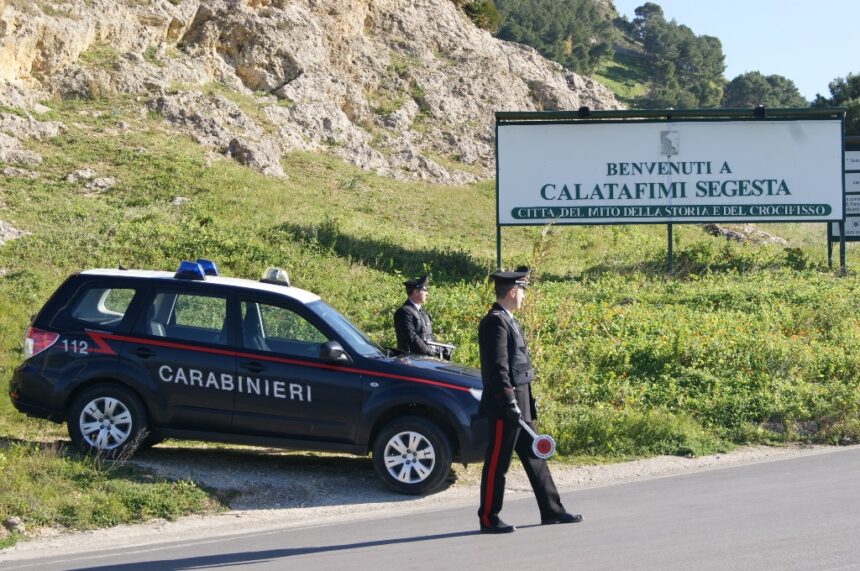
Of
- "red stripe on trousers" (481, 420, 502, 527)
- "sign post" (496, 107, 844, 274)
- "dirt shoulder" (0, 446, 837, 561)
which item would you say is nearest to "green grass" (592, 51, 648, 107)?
"sign post" (496, 107, 844, 274)

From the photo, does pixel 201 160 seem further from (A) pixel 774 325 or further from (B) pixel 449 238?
(A) pixel 774 325

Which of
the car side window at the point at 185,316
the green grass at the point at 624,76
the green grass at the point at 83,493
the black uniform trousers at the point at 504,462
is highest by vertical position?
the green grass at the point at 624,76

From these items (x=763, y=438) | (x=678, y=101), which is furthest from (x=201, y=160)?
(x=678, y=101)

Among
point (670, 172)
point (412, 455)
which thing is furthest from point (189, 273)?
point (670, 172)

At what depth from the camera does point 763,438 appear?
11453 millimetres

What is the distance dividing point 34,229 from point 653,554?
14.1 metres

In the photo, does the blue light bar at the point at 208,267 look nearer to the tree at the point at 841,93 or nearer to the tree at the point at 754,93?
the tree at the point at 841,93

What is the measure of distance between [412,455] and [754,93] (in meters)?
106

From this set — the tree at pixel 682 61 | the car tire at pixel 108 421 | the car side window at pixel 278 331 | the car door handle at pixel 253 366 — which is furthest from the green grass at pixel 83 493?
the tree at pixel 682 61

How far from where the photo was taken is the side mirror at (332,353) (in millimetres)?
9109

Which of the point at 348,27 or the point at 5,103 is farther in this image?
the point at 348,27

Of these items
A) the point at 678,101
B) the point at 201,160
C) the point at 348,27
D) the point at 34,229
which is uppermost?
the point at 678,101

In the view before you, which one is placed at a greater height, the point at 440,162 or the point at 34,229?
the point at 440,162

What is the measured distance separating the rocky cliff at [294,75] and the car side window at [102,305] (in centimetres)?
1266
